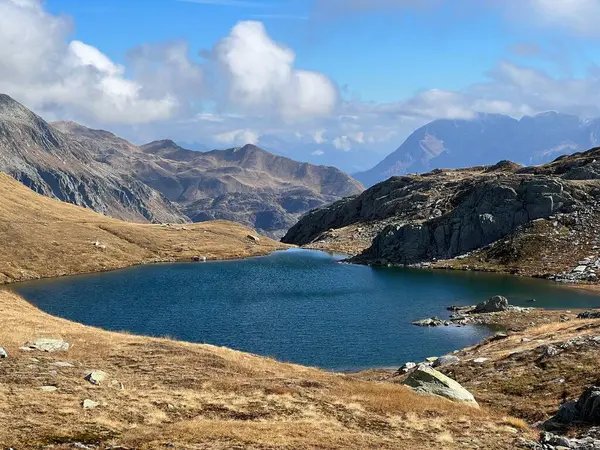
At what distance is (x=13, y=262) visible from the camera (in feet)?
491

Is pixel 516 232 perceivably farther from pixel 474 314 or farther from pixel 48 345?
pixel 48 345

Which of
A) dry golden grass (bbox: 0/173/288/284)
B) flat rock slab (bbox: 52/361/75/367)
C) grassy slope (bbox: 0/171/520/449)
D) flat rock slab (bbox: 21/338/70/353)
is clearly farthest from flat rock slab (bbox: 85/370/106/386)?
dry golden grass (bbox: 0/173/288/284)

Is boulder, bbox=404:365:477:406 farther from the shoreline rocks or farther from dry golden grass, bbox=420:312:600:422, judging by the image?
the shoreline rocks

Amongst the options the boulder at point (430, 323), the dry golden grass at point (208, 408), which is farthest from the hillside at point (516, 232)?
the dry golden grass at point (208, 408)

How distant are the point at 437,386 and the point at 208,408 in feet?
57.3

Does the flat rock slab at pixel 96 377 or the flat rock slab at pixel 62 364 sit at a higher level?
the flat rock slab at pixel 96 377

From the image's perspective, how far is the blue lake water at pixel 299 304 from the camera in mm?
76062

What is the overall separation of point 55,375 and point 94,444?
1282 cm

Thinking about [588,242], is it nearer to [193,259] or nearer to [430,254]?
[430,254]

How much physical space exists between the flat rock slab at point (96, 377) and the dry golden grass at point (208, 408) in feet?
1.68

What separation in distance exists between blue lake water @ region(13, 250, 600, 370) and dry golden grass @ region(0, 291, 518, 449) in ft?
90.9

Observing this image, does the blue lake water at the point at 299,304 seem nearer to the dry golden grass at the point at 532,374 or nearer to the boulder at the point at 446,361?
the boulder at the point at 446,361

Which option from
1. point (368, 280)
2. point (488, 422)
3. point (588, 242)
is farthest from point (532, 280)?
point (488, 422)

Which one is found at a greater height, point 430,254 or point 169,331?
point 430,254
